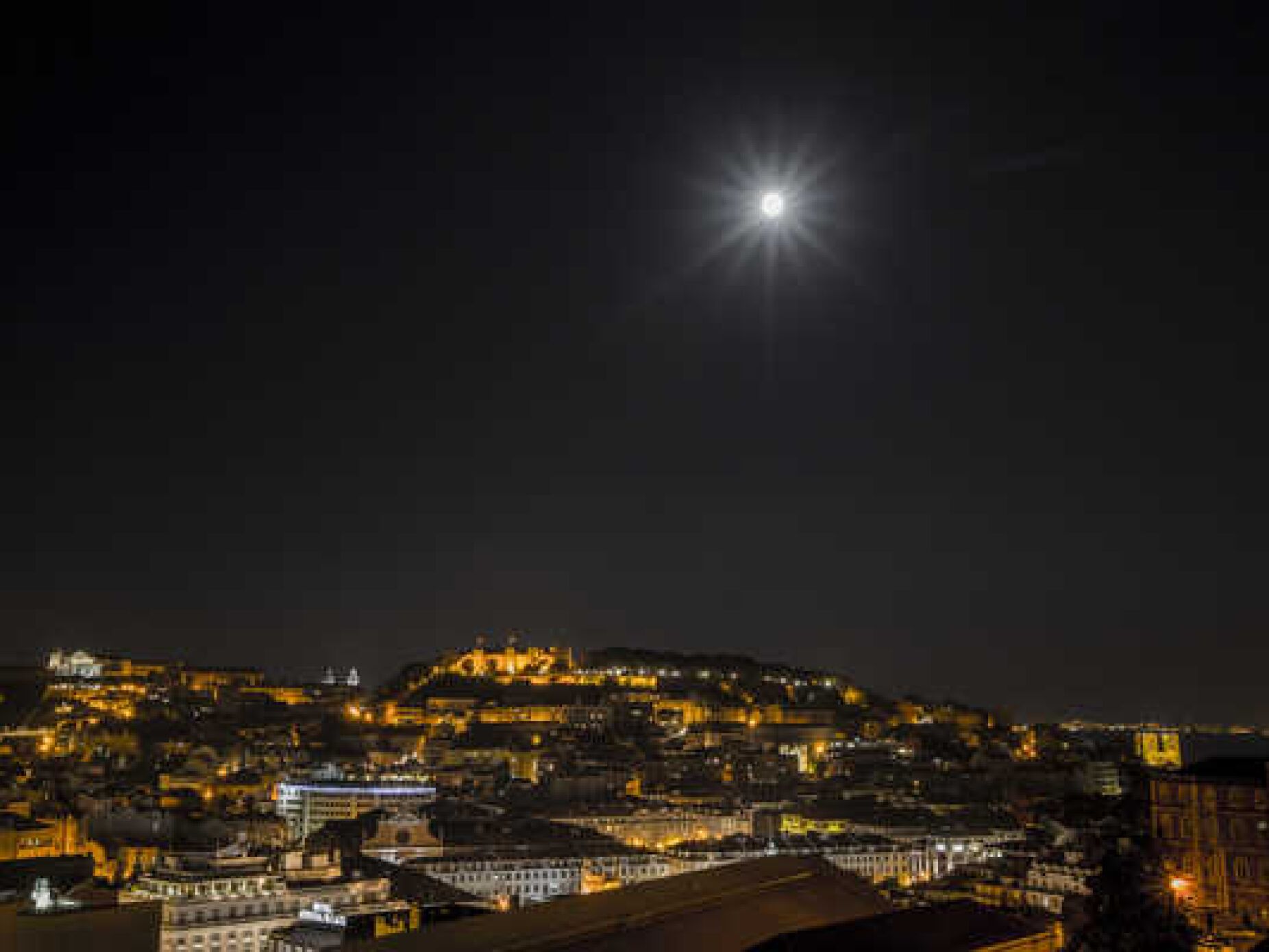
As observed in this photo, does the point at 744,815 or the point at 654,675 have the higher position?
the point at 654,675

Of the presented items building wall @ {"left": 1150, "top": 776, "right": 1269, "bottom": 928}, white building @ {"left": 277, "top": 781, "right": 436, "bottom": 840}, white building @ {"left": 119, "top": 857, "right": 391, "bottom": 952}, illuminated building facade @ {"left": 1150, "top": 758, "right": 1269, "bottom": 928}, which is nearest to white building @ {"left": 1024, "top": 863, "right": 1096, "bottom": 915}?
illuminated building facade @ {"left": 1150, "top": 758, "right": 1269, "bottom": 928}

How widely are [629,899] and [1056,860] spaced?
105ft

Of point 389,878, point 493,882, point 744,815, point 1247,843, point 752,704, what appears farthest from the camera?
point 752,704

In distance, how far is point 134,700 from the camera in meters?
104

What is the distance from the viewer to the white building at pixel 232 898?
34.4m

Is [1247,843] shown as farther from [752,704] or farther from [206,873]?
[752,704]

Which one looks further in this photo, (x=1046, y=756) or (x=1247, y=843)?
(x=1046, y=756)

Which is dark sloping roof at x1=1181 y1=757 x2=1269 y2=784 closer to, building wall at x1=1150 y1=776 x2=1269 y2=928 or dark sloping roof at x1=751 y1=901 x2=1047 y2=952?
building wall at x1=1150 y1=776 x2=1269 y2=928

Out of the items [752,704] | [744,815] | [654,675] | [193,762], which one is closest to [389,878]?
[744,815]

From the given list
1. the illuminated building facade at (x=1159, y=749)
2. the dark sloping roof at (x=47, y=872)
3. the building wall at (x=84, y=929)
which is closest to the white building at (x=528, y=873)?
the dark sloping roof at (x=47, y=872)

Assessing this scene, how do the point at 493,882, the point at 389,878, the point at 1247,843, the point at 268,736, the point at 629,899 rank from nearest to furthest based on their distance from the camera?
1. the point at 629,899
2. the point at 1247,843
3. the point at 389,878
4. the point at 493,882
5. the point at 268,736

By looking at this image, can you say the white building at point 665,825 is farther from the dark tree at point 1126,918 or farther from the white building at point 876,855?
the dark tree at point 1126,918

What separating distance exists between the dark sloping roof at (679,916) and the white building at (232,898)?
21.4 m

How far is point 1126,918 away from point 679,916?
6.73 metres
